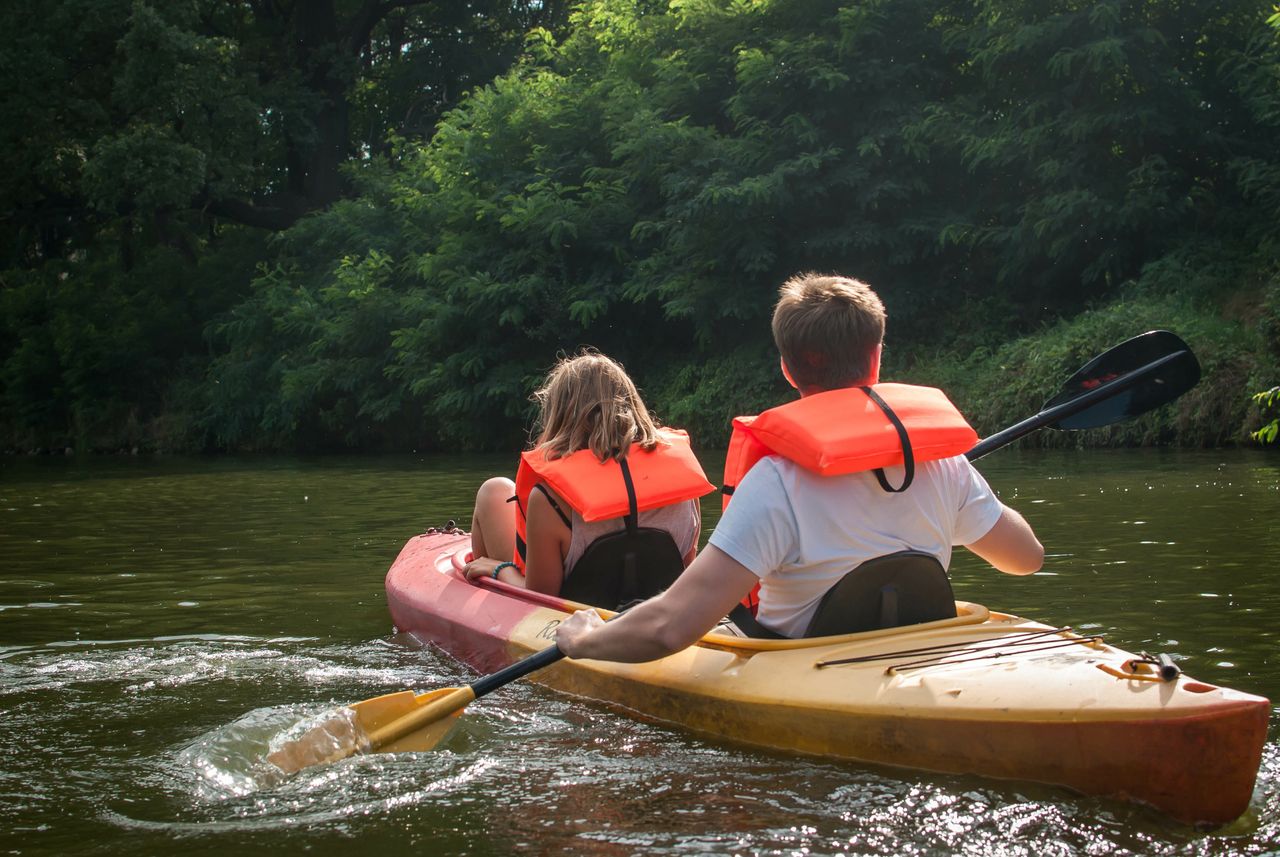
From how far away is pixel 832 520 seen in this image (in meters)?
3.29

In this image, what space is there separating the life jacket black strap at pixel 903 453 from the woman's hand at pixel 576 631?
2.59 feet

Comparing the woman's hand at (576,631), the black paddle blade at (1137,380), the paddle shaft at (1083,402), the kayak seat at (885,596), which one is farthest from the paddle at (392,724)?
the black paddle blade at (1137,380)

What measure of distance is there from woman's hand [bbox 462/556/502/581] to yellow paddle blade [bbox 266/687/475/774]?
1525 millimetres

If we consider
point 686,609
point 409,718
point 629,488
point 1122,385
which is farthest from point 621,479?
point 1122,385

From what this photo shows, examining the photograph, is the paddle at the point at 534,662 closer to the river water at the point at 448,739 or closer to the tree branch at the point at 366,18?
the river water at the point at 448,739

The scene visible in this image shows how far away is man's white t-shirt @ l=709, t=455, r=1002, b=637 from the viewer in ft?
10.5

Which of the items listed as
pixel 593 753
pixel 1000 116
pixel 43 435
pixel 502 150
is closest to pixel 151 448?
pixel 43 435

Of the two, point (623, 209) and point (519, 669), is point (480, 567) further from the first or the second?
point (623, 209)

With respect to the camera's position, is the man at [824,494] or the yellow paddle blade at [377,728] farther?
the yellow paddle blade at [377,728]

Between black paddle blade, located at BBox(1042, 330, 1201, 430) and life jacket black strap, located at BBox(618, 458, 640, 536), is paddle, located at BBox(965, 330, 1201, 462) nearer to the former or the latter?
black paddle blade, located at BBox(1042, 330, 1201, 430)

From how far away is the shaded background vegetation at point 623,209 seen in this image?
1480 cm

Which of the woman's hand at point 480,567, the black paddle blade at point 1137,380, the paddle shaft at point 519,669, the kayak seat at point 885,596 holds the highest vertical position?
the black paddle blade at point 1137,380

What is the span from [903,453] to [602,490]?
1429 millimetres

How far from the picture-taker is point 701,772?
347 centimetres
